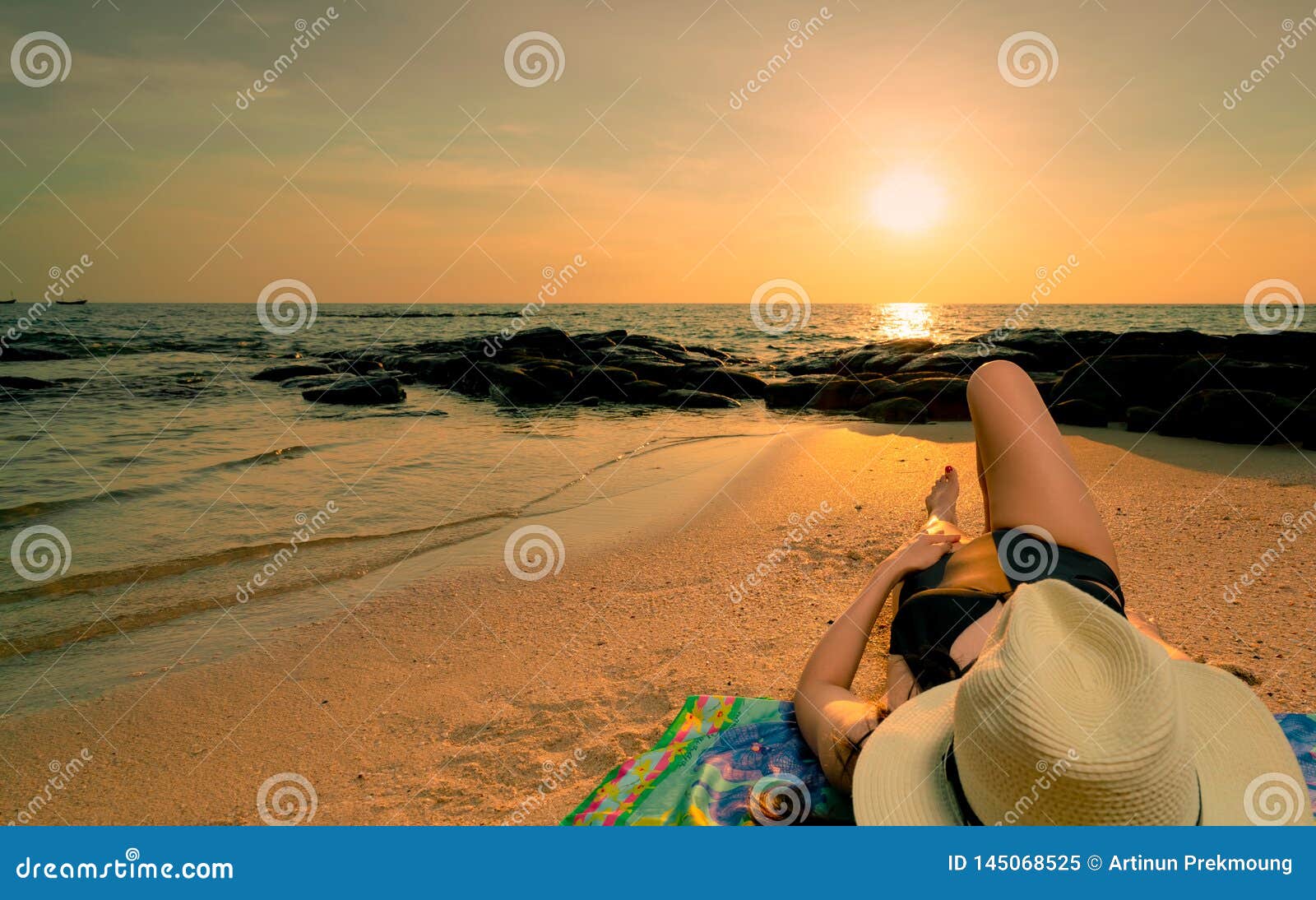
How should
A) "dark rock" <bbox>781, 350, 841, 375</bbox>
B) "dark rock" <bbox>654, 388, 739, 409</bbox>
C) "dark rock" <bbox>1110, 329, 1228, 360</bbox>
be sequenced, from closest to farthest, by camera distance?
1. "dark rock" <bbox>1110, 329, 1228, 360</bbox>
2. "dark rock" <bbox>654, 388, 739, 409</bbox>
3. "dark rock" <bbox>781, 350, 841, 375</bbox>

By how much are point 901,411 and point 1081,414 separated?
233cm

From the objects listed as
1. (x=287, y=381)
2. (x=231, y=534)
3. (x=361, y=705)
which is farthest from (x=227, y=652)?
(x=287, y=381)

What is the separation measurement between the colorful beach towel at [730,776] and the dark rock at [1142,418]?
21.9ft

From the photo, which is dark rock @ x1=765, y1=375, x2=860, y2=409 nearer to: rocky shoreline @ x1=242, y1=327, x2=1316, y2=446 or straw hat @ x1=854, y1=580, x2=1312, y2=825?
rocky shoreline @ x1=242, y1=327, x2=1316, y2=446

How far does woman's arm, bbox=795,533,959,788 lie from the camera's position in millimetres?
2246

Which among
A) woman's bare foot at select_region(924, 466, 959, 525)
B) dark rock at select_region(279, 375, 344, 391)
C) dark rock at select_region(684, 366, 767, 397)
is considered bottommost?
woman's bare foot at select_region(924, 466, 959, 525)

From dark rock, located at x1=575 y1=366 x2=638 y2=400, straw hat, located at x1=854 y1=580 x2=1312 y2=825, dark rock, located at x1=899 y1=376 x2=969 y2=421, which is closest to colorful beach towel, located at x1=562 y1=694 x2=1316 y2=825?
straw hat, located at x1=854 y1=580 x2=1312 y2=825

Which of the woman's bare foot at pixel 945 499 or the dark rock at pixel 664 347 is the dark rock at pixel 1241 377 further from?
the dark rock at pixel 664 347

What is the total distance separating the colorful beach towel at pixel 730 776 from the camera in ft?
7.64

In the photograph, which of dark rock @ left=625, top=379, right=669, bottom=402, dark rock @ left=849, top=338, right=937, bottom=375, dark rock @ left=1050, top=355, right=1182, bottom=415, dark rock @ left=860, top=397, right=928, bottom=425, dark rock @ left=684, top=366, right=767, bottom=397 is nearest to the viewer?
dark rock @ left=1050, top=355, right=1182, bottom=415

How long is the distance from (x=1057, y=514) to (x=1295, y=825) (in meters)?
1.19

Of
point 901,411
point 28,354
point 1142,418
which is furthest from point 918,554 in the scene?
point 28,354

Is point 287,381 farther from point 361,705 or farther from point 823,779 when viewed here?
point 823,779

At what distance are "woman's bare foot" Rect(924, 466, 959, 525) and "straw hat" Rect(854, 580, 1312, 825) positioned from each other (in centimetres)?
169
